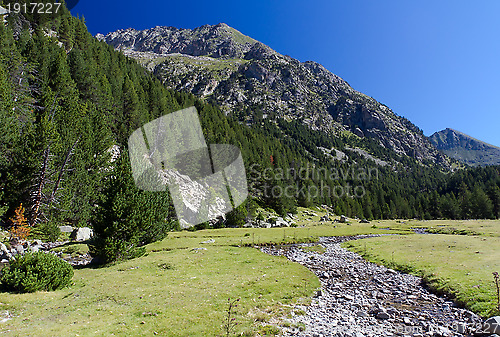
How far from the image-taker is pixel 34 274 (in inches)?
545

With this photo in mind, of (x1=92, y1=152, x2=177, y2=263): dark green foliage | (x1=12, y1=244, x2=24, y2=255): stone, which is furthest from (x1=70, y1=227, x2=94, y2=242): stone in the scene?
(x1=92, y1=152, x2=177, y2=263): dark green foliage

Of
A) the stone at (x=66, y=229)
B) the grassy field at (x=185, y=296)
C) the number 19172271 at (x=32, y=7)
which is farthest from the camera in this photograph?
the number 19172271 at (x=32, y=7)

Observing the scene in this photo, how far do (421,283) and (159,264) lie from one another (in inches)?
871

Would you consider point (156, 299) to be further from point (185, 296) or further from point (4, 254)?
point (4, 254)

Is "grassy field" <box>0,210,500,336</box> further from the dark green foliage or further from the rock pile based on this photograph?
the dark green foliage

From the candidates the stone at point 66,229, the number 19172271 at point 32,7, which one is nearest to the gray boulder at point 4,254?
the stone at point 66,229

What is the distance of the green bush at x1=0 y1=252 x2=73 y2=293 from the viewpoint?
1352 centimetres

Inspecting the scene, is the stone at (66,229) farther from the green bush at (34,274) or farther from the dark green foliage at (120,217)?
the green bush at (34,274)

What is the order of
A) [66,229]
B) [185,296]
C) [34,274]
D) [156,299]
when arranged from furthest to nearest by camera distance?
1. [66,229]
2. [34,274]
3. [185,296]
4. [156,299]

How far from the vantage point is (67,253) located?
25391 mm

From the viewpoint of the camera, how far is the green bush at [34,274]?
13516 mm

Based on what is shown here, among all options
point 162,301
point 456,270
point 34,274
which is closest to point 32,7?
point 34,274

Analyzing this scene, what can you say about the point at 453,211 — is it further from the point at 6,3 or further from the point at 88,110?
the point at 6,3

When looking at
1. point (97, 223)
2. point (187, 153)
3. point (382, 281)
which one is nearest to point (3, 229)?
point (97, 223)
